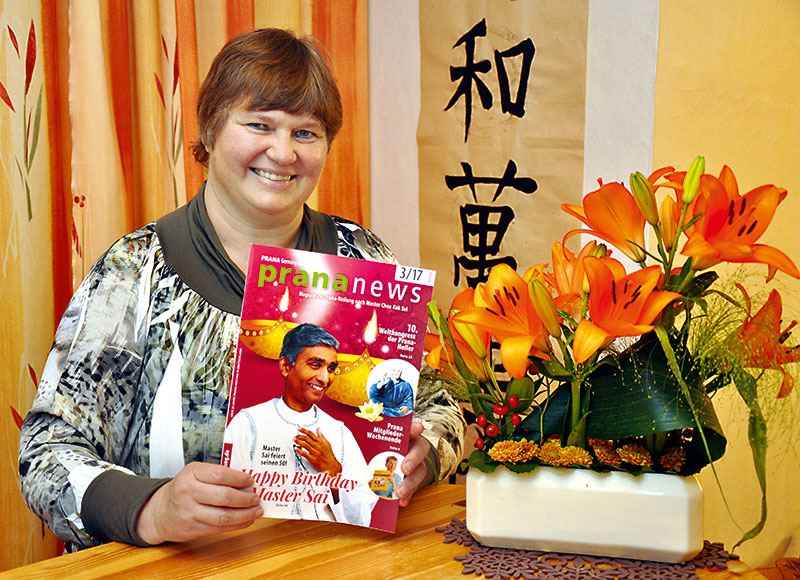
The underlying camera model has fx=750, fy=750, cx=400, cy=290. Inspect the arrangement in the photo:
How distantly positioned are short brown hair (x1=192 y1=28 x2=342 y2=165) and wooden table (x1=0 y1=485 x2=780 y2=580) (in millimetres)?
644

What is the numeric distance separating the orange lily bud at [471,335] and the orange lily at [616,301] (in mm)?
115

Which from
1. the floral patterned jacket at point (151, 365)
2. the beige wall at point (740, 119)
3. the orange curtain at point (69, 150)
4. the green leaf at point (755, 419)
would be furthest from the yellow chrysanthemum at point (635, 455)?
the orange curtain at point (69, 150)

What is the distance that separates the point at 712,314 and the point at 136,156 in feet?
4.04

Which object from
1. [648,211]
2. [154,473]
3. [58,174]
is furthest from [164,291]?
[648,211]

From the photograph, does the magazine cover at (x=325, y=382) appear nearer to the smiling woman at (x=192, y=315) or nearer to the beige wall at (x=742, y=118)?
the smiling woman at (x=192, y=315)

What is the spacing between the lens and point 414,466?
1.00 metres

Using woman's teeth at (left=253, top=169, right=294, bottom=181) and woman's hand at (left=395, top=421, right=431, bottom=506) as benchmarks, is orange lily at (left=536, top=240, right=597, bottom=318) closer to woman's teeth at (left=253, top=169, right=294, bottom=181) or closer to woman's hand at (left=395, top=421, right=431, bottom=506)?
woman's hand at (left=395, top=421, right=431, bottom=506)

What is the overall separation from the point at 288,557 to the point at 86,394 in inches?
16.8

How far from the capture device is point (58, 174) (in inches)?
59.2

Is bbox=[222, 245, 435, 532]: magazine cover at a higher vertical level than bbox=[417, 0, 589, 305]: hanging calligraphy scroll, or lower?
lower

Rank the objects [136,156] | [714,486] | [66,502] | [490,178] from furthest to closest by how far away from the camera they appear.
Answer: [490,178] < [136,156] < [714,486] < [66,502]

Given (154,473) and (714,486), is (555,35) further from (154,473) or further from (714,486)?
(154,473)

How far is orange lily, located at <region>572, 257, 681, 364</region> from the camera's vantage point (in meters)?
0.77

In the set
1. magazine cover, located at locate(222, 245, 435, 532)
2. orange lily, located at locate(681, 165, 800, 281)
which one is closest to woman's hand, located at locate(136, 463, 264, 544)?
magazine cover, located at locate(222, 245, 435, 532)
